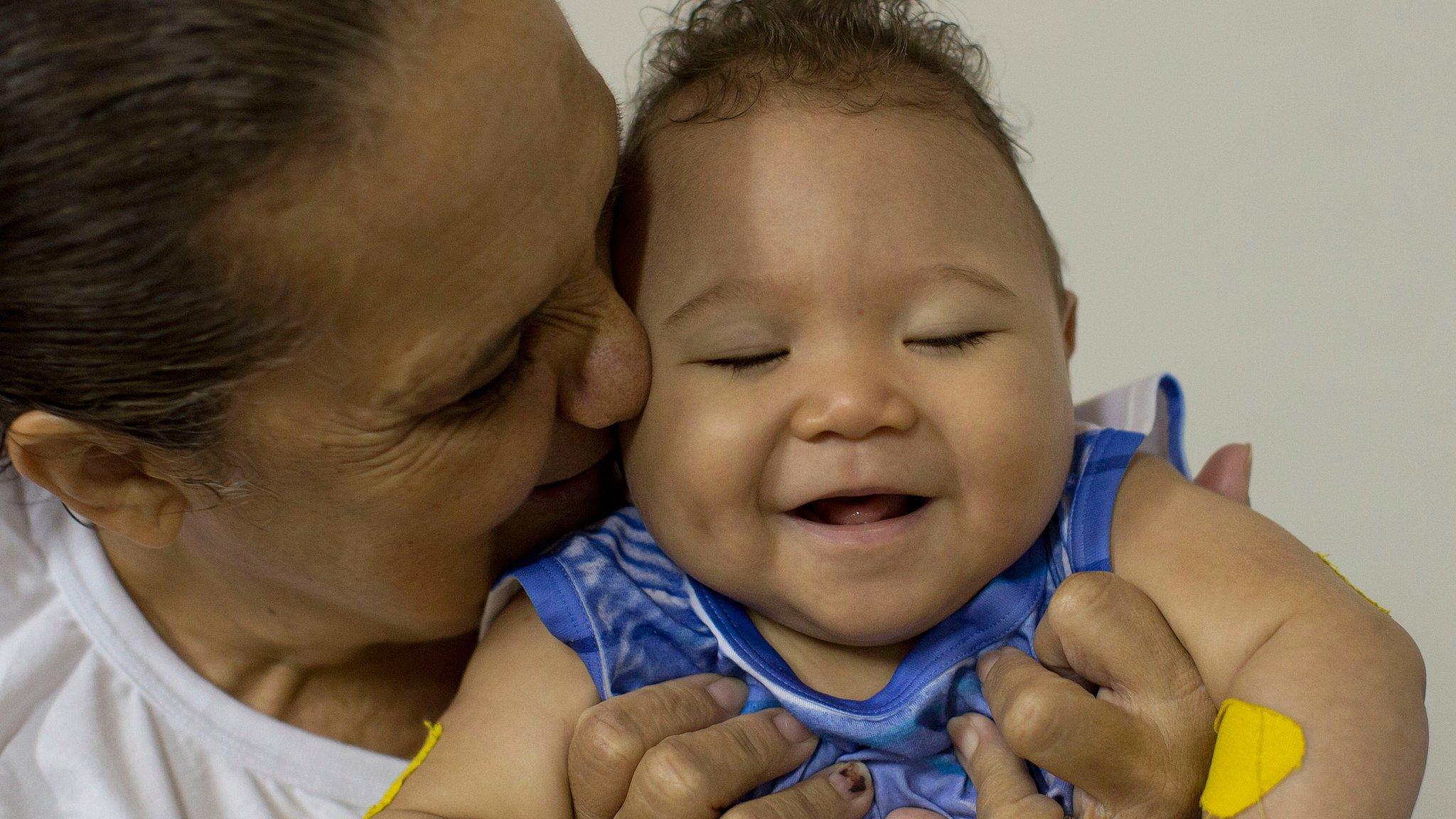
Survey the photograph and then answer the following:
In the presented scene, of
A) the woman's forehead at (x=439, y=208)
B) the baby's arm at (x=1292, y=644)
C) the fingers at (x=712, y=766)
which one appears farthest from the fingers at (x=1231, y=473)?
the woman's forehead at (x=439, y=208)

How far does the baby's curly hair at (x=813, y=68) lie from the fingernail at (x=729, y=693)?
0.55 metres

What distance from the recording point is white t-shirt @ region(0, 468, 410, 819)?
4.58 feet

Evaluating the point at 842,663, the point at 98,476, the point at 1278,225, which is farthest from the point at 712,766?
the point at 1278,225

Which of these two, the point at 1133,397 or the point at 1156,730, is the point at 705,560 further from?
the point at 1133,397

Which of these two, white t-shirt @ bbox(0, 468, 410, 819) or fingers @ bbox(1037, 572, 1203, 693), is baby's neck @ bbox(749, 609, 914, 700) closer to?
fingers @ bbox(1037, 572, 1203, 693)

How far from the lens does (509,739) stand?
4.15ft

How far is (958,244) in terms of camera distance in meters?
1.22

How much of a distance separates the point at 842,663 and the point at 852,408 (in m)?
0.34

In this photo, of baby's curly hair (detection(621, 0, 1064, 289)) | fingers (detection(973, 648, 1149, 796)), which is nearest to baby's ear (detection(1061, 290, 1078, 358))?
baby's curly hair (detection(621, 0, 1064, 289))

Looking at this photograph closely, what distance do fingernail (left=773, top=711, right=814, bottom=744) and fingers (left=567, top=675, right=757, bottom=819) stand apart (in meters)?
0.06

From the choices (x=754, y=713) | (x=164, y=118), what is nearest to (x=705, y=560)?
(x=754, y=713)

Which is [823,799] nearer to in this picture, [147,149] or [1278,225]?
[147,149]

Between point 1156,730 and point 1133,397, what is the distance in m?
0.53

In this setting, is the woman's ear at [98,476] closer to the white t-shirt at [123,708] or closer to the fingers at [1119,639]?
the white t-shirt at [123,708]
